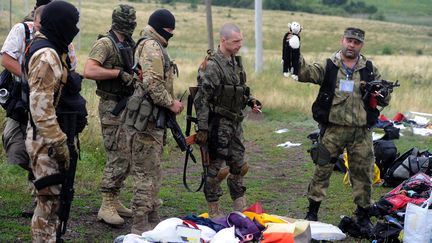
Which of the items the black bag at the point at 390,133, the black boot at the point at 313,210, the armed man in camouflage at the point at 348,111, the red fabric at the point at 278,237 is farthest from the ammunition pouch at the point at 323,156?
the black bag at the point at 390,133

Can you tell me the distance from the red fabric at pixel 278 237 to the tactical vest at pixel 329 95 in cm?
172

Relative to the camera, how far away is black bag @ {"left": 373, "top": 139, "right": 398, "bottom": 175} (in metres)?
9.77

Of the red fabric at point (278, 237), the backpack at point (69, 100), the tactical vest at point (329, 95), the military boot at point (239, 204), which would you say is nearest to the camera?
the backpack at point (69, 100)

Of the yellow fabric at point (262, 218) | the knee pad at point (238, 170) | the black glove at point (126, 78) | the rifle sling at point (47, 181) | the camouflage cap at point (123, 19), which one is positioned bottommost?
the yellow fabric at point (262, 218)

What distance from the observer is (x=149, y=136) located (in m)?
6.61

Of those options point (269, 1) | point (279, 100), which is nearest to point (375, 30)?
point (269, 1)

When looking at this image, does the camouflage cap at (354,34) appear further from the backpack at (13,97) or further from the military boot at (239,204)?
the backpack at (13,97)

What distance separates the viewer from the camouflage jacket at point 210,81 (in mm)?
7082

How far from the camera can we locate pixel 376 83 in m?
7.12

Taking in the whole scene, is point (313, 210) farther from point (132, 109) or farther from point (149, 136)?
point (132, 109)

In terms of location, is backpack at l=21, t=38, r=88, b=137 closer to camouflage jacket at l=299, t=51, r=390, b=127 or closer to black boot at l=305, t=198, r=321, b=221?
camouflage jacket at l=299, t=51, r=390, b=127

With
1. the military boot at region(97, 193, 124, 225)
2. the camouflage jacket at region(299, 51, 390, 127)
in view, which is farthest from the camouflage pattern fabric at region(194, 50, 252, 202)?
the military boot at region(97, 193, 124, 225)

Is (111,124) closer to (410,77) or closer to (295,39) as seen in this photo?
(295,39)

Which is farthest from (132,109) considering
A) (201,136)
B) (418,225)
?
(418,225)
